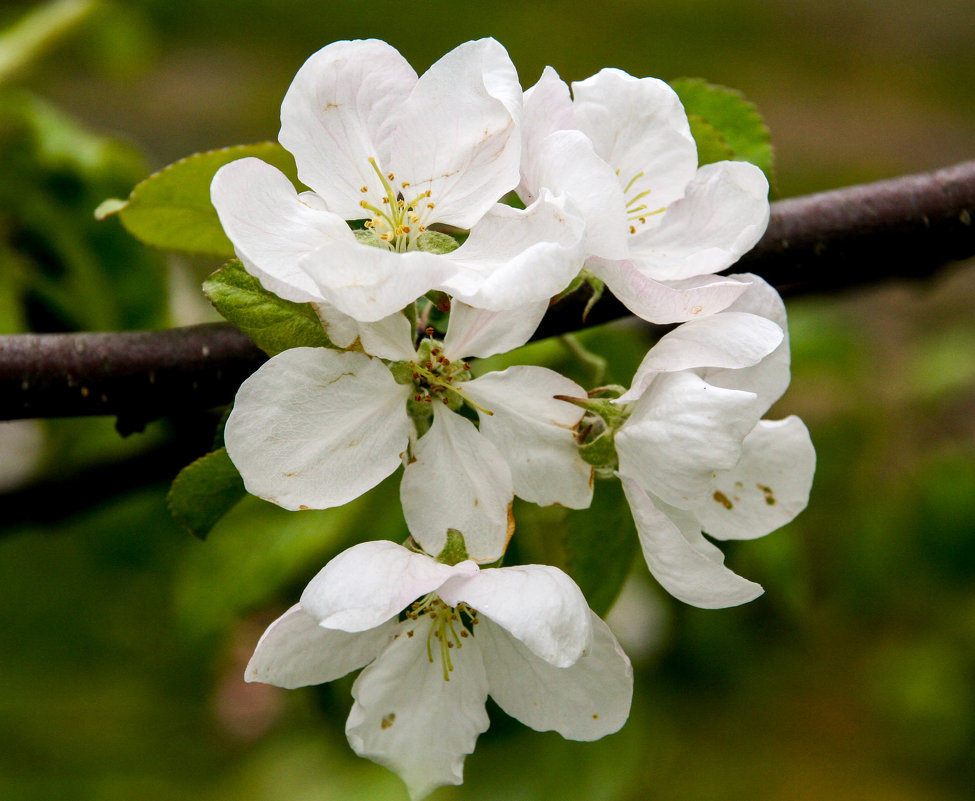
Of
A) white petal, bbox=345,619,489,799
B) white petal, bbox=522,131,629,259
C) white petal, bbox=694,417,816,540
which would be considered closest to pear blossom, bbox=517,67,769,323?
white petal, bbox=522,131,629,259

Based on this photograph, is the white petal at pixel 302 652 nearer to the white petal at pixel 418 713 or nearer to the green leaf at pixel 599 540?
the white petal at pixel 418 713

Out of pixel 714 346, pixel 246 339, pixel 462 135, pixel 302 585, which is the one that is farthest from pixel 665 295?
pixel 302 585

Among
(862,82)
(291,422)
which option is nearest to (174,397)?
(291,422)

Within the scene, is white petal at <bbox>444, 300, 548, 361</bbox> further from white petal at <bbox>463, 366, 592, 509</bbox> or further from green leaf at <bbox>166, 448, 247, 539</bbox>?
green leaf at <bbox>166, 448, 247, 539</bbox>

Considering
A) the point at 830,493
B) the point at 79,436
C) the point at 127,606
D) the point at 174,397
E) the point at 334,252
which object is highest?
the point at 334,252

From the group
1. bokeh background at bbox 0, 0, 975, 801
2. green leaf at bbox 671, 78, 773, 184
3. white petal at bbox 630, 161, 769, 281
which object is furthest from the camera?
bokeh background at bbox 0, 0, 975, 801

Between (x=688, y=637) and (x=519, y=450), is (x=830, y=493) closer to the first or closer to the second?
(x=688, y=637)

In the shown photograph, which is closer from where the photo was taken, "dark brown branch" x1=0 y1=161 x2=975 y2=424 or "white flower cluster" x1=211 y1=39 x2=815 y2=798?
"white flower cluster" x1=211 y1=39 x2=815 y2=798
